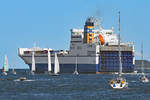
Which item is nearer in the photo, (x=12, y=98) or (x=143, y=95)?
(x=12, y=98)

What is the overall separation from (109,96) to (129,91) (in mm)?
11462

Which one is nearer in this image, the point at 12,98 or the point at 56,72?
the point at 12,98

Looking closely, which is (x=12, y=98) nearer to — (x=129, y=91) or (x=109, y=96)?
(x=109, y=96)

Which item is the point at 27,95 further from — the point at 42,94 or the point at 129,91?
the point at 129,91

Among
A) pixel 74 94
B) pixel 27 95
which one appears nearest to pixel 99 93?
pixel 74 94

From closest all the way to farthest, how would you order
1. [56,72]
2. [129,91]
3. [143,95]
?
[143,95]
[129,91]
[56,72]

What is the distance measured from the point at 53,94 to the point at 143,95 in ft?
44.5

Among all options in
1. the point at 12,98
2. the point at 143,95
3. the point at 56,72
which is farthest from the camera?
the point at 56,72

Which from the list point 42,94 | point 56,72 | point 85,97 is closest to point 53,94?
point 42,94

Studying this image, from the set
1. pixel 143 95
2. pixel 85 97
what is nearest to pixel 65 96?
pixel 85 97

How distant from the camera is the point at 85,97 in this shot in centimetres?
9225

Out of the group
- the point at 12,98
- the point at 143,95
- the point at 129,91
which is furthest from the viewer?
the point at 129,91

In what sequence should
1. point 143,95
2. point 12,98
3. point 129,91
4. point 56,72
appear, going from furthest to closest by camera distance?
point 56,72 < point 129,91 < point 143,95 < point 12,98

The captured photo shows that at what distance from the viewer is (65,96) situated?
95.0m
